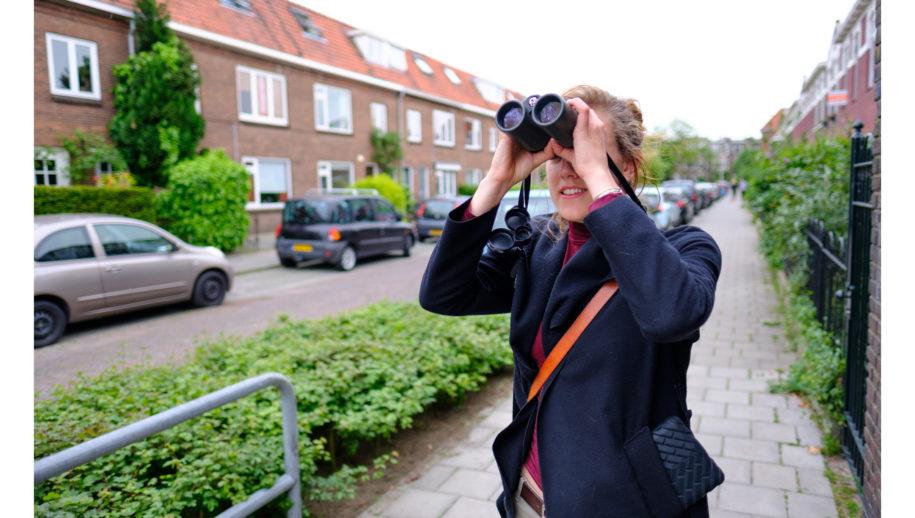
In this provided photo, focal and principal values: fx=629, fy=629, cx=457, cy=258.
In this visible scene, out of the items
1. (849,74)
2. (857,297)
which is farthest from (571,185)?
(849,74)

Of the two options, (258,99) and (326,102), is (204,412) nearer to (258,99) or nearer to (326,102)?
(258,99)

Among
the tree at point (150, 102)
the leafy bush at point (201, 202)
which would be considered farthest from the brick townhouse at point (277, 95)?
the leafy bush at point (201, 202)

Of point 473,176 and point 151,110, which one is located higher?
point 151,110

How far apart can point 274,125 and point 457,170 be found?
1286 centimetres

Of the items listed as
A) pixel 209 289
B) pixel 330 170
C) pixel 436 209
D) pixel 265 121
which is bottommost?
pixel 209 289

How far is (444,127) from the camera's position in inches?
1202

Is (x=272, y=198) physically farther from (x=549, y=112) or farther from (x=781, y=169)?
(x=549, y=112)

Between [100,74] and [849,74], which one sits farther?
[849,74]

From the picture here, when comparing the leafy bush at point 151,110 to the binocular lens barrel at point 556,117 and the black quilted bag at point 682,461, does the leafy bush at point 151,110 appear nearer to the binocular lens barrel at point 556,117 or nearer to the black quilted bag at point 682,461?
the binocular lens barrel at point 556,117

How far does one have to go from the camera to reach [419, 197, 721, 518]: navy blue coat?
4.07 feet

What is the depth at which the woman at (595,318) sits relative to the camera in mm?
1257

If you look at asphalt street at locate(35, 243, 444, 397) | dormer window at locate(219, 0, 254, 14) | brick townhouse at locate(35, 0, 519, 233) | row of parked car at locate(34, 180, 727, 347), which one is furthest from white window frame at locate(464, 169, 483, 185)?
dormer window at locate(219, 0, 254, 14)

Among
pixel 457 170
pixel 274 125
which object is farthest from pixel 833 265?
pixel 457 170

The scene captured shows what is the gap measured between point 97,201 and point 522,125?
14.0 m
